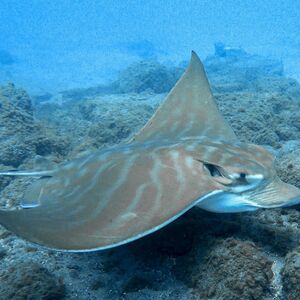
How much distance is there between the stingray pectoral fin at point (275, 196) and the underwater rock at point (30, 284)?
215cm

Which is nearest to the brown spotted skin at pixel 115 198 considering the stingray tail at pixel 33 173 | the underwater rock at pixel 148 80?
the stingray tail at pixel 33 173

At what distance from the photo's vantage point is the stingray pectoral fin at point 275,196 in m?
3.08

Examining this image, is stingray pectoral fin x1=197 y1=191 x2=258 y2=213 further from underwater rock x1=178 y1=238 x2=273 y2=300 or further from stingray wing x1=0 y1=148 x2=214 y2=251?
underwater rock x1=178 y1=238 x2=273 y2=300

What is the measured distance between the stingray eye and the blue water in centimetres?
2213

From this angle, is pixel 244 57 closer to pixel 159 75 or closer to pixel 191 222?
pixel 159 75

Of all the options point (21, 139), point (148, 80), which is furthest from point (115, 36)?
point (21, 139)

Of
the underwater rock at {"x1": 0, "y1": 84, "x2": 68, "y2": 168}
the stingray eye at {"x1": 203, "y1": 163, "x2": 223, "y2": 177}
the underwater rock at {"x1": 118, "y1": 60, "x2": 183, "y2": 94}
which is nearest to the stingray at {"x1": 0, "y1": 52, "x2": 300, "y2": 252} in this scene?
the stingray eye at {"x1": 203, "y1": 163, "x2": 223, "y2": 177}

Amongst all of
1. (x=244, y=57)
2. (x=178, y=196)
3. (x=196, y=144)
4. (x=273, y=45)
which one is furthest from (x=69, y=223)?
(x=273, y=45)

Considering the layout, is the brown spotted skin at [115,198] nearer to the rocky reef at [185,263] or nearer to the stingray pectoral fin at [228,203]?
the stingray pectoral fin at [228,203]

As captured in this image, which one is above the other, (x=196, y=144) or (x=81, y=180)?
(x=196, y=144)

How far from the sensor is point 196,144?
12.8 ft

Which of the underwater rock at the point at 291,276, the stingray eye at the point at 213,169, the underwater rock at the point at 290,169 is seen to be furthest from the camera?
the underwater rock at the point at 290,169

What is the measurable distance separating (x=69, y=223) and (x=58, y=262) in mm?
1253

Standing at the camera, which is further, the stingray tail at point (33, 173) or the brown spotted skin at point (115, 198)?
the stingray tail at point (33, 173)
